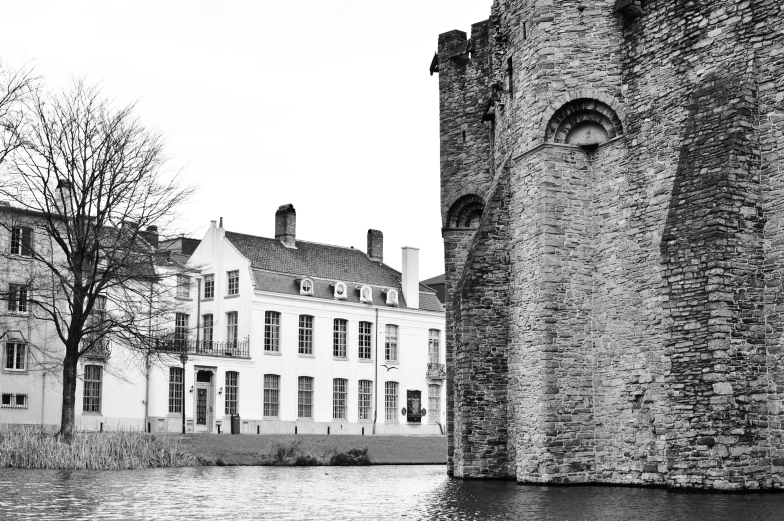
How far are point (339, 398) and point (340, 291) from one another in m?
5.98

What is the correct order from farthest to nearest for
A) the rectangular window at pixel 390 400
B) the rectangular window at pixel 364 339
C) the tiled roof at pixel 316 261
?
the rectangular window at pixel 390 400
the rectangular window at pixel 364 339
the tiled roof at pixel 316 261

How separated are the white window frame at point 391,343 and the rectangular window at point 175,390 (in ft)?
45.9

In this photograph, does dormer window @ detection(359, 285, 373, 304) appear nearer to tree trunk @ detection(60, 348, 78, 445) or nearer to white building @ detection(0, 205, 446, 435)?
white building @ detection(0, 205, 446, 435)

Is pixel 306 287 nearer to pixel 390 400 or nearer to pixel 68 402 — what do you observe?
pixel 390 400

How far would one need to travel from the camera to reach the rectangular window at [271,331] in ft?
178

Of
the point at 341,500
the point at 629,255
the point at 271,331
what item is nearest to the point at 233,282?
the point at 271,331

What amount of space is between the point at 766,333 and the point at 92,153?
68.6 feet

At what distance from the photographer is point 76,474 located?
73.7 feet

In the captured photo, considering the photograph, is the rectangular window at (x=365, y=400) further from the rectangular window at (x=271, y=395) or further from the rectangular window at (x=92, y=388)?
the rectangular window at (x=92, y=388)

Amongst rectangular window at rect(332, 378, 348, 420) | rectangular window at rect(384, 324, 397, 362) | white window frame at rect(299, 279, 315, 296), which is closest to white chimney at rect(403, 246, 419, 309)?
rectangular window at rect(384, 324, 397, 362)

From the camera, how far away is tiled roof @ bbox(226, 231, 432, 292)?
55.7 m

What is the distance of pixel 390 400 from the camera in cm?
5956

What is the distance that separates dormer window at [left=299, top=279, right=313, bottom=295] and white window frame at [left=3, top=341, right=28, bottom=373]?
16550 mm

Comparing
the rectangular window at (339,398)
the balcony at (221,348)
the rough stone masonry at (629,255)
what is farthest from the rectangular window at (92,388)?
the rough stone masonry at (629,255)
